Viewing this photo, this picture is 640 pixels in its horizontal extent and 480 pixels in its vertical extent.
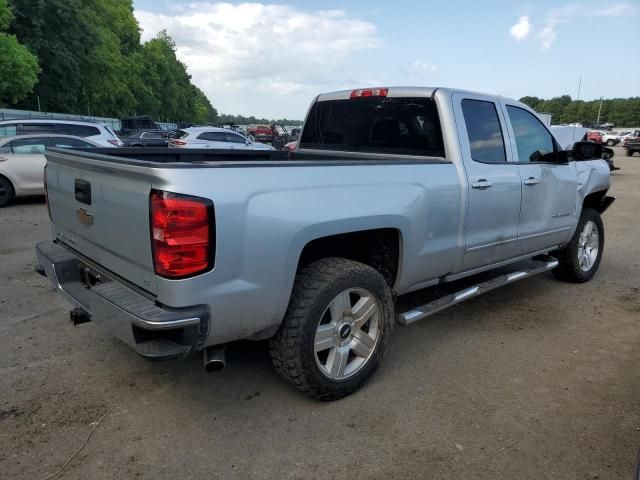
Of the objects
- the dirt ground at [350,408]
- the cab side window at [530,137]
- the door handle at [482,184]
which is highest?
the cab side window at [530,137]

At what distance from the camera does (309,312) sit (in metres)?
2.84

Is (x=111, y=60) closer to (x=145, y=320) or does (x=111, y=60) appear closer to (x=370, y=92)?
(x=370, y=92)

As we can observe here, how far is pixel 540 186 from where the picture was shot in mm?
4441

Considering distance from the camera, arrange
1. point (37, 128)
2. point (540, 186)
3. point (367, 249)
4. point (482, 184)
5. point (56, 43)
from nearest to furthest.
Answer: point (367, 249) → point (482, 184) → point (540, 186) → point (37, 128) → point (56, 43)

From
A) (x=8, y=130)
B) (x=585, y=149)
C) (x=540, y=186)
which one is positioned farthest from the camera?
(x=8, y=130)

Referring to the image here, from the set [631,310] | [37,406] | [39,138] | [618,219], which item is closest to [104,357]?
[37,406]

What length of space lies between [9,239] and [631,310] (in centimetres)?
781

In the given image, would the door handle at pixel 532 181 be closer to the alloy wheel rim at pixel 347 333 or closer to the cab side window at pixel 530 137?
the cab side window at pixel 530 137

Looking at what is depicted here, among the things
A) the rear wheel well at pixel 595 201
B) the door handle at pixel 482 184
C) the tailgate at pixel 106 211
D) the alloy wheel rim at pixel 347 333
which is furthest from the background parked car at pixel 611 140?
the tailgate at pixel 106 211

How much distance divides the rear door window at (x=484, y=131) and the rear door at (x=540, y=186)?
21 centimetres

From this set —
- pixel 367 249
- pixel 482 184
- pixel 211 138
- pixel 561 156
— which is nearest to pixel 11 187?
pixel 211 138

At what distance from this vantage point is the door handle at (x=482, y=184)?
373cm

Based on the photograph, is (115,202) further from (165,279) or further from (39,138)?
(39,138)

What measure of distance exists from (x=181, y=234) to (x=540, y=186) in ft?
10.9
